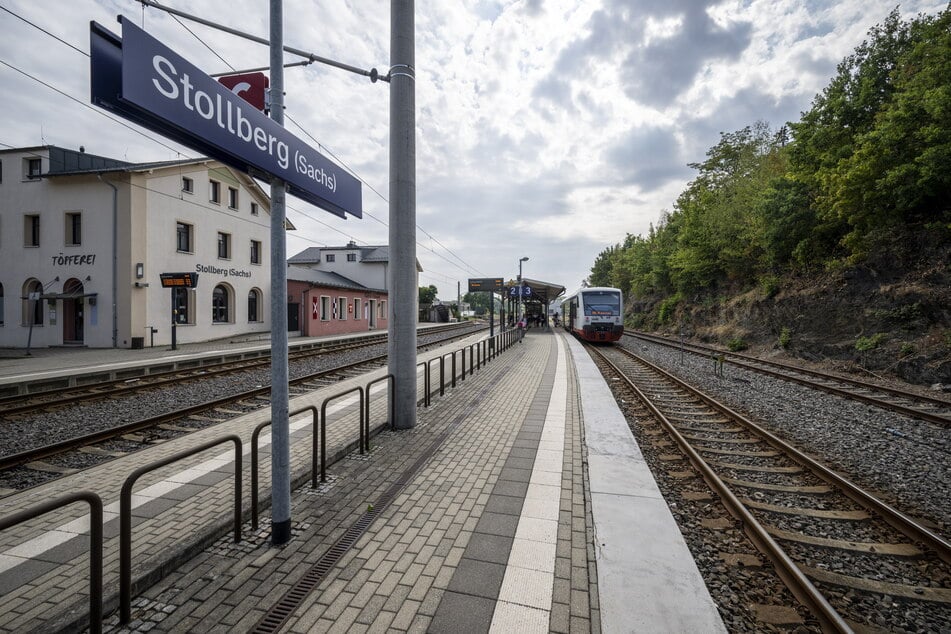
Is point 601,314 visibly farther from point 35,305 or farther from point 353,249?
point 353,249

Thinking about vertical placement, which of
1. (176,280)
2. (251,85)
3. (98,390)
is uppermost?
(251,85)

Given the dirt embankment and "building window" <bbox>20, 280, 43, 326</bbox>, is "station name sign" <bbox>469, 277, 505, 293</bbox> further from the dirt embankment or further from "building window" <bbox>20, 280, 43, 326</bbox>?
"building window" <bbox>20, 280, 43, 326</bbox>

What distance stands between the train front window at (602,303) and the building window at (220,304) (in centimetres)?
2055

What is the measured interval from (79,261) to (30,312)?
11.6 feet

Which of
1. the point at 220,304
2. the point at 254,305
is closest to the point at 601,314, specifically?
the point at 254,305

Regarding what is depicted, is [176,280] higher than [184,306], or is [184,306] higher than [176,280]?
[176,280]

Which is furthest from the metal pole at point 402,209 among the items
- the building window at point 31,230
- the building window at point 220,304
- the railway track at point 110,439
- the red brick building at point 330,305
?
the building window at point 31,230

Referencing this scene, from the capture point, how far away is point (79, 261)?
19.2m

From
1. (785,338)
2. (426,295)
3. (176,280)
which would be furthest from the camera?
(426,295)

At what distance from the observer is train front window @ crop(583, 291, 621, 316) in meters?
22.0

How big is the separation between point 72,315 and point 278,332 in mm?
24706

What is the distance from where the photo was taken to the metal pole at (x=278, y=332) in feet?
10.5

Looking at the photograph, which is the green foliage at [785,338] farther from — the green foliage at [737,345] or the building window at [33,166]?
the building window at [33,166]

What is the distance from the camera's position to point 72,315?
783 inches
